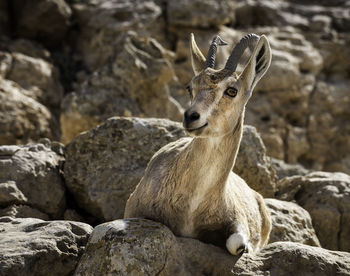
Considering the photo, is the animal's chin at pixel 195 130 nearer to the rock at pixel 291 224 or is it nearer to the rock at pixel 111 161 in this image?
the rock at pixel 111 161

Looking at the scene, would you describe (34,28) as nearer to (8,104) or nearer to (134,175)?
(8,104)

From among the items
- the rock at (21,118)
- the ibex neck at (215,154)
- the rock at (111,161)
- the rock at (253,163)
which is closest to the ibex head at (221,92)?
the ibex neck at (215,154)

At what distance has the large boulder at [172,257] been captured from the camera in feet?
13.2

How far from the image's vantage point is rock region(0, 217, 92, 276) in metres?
3.89

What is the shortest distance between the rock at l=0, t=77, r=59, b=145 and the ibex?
6.51 meters

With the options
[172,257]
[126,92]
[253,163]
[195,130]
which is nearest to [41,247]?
[172,257]

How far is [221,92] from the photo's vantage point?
4.64 m

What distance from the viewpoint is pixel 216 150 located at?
15.6ft

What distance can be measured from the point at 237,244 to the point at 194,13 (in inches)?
399

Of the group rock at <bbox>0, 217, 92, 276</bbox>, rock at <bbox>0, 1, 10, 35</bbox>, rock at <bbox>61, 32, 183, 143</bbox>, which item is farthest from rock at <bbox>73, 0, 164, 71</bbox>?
rock at <bbox>0, 217, 92, 276</bbox>

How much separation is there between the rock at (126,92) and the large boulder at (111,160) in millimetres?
2408

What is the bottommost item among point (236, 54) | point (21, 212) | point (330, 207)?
point (330, 207)

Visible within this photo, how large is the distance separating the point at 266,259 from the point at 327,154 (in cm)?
1054

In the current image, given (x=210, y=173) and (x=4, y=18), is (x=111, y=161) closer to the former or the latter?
(x=210, y=173)
